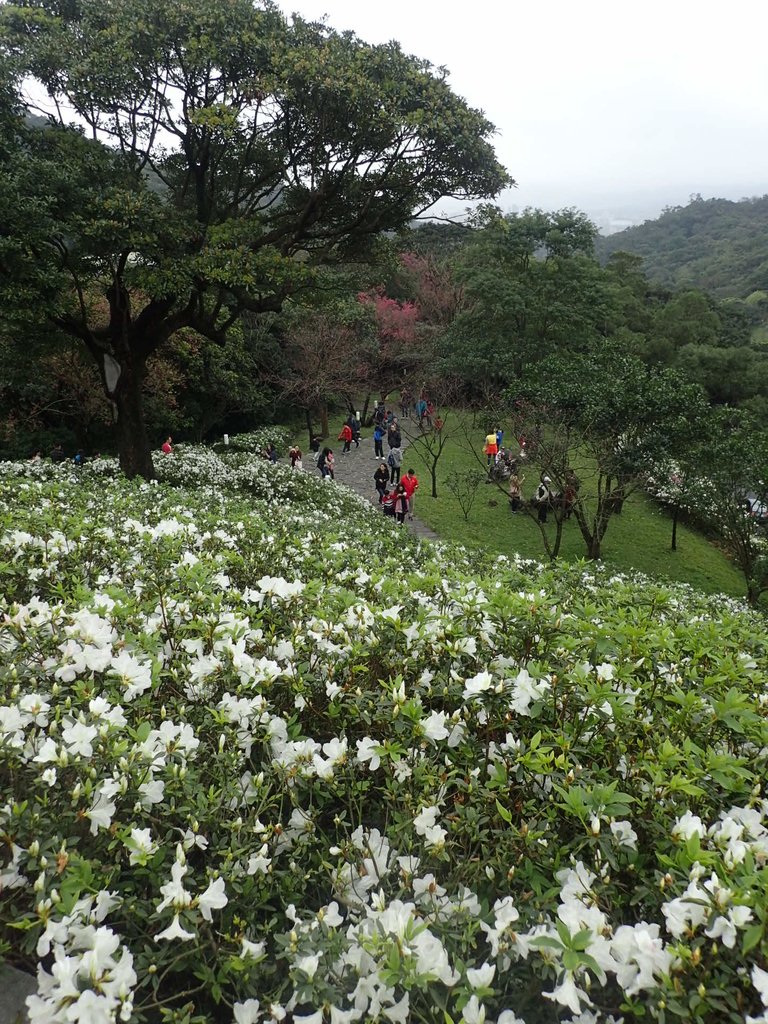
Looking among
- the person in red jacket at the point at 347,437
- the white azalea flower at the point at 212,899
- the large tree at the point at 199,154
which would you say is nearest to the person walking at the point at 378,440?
the person in red jacket at the point at 347,437

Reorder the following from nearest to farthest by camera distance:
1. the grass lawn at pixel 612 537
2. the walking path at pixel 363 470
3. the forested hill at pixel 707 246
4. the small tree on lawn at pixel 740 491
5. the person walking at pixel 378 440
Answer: the small tree on lawn at pixel 740 491
the grass lawn at pixel 612 537
the walking path at pixel 363 470
the person walking at pixel 378 440
the forested hill at pixel 707 246

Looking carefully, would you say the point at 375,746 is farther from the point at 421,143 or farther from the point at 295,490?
the point at 295,490

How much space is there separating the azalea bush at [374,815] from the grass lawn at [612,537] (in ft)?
32.3

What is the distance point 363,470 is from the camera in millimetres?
19859

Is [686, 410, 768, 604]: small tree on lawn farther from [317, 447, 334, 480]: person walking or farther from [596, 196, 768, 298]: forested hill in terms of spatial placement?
[596, 196, 768, 298]: forested hill

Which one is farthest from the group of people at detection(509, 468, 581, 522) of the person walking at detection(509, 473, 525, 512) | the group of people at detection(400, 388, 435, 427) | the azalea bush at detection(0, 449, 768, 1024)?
the azalea bush at detection(0, 449, 768, 1024)

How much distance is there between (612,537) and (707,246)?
101401 millimetres

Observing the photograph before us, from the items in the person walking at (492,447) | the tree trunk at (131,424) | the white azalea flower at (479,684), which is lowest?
the person walking at (492,447)

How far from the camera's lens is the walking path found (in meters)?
15.2

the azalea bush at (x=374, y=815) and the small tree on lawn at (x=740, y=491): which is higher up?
the azalea bush at (x=374, y=815)

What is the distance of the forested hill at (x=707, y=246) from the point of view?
7338cm

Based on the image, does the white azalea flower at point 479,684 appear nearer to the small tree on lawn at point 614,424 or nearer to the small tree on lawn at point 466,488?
the small tree on lawn at point 614,424

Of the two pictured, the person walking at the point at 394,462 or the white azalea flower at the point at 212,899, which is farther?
the person walking at the point at 394,462

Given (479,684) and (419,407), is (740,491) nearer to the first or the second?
(479,684)
